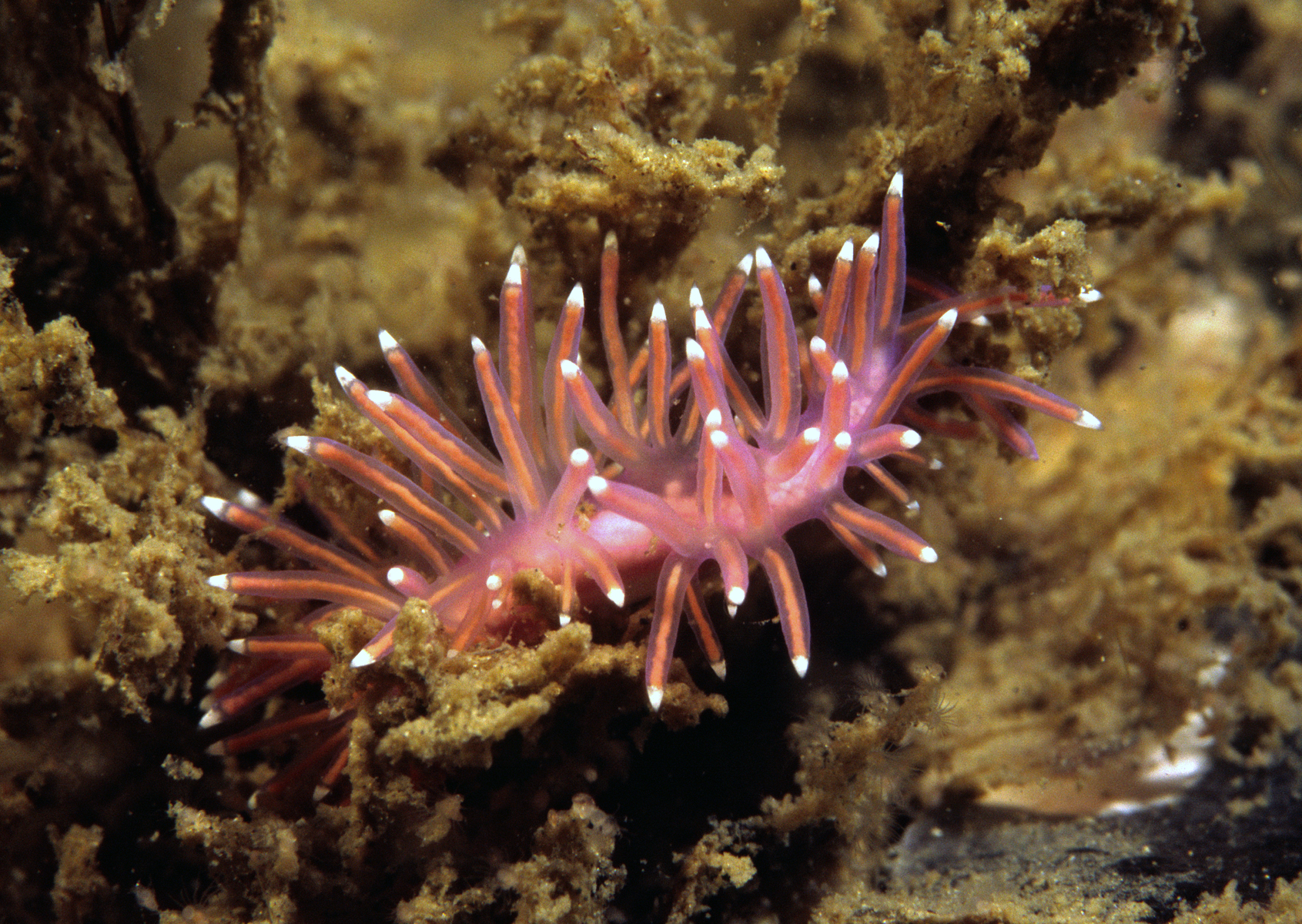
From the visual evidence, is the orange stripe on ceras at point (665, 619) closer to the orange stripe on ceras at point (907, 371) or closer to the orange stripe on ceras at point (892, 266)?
the orange stripe on ceras at point (907, 371)

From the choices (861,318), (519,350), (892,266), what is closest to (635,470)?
(519,350)

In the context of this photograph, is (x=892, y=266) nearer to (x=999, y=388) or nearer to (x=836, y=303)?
(x=836, y=303)

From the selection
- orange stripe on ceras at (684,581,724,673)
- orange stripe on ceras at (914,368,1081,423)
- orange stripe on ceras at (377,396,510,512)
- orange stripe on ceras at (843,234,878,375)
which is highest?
orange stripe on ceras at (377,396,510,512)

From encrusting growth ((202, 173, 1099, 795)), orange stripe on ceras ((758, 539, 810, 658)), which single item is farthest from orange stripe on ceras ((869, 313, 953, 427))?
orange stripe on ceras ((758, 539, 810, 658))

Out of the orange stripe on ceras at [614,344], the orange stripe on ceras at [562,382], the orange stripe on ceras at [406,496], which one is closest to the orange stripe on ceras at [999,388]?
the orange stripe on ceras at [614,344]

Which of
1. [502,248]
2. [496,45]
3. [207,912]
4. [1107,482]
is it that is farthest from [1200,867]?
[496,45]

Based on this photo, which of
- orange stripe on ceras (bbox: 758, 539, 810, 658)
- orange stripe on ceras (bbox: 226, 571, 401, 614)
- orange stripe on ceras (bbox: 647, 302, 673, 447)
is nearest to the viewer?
orange stripe on ceras (bbox: 758, 539, 810, 658)

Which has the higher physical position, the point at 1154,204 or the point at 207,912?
the point at 1154,204

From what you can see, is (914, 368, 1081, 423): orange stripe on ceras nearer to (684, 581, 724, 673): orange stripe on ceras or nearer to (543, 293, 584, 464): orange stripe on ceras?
(684, 581, 724, 673): orange stripe on ceras

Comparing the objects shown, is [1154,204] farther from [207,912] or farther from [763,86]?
[207,912]
